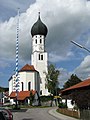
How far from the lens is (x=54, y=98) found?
9712cm

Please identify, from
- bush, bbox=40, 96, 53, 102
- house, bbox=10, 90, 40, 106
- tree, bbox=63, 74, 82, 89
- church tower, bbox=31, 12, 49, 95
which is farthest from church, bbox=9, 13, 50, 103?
tree, bbox=63, 74, 82, 89

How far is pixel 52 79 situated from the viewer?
98.1 metres

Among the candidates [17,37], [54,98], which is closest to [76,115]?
[17,37]

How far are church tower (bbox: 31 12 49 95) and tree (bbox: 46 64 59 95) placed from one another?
749cm

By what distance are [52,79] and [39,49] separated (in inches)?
604

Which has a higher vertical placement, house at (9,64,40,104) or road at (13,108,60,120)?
house at (9,64,40,104)

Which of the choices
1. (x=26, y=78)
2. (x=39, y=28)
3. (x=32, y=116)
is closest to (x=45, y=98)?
(x=26, y=78)

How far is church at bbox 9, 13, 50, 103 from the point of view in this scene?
103 metres

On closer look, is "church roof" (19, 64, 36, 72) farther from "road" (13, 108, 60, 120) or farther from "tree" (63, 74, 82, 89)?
"road" (13, 108, 60, 120)

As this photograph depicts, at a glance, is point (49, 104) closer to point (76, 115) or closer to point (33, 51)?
point (33, 51)

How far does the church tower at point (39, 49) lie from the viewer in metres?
108

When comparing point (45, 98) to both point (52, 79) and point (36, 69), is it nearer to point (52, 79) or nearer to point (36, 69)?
point (52, 79)

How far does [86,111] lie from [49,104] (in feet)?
A: 220

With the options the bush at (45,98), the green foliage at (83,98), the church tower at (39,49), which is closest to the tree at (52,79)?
the bush at (45,98)
